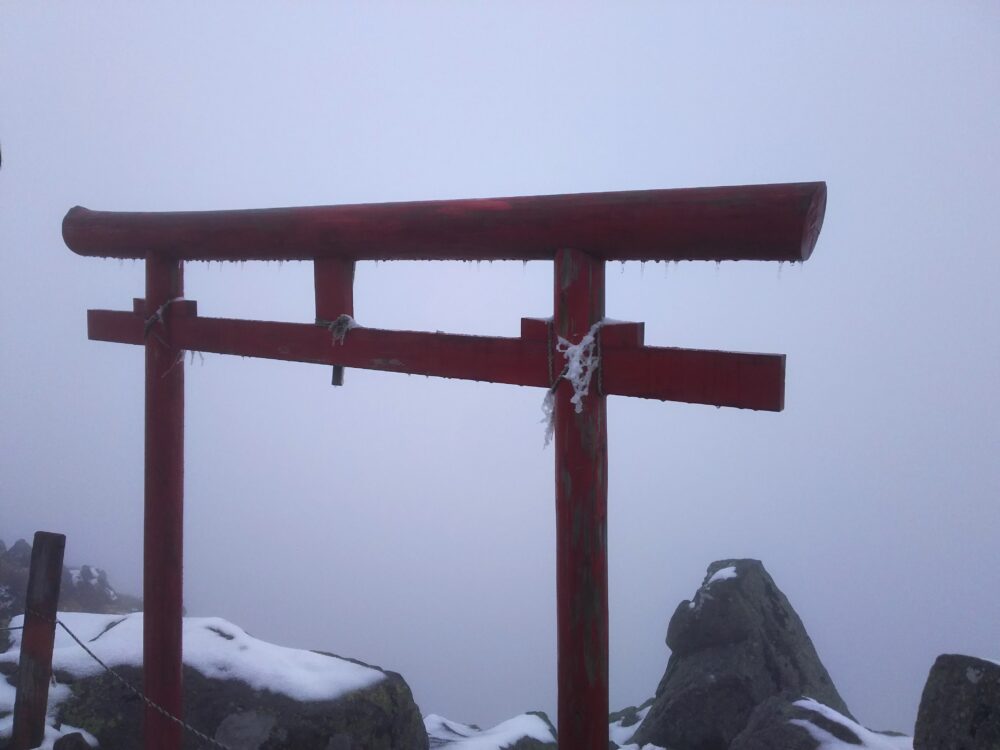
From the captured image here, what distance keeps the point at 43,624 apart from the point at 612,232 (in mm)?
3796

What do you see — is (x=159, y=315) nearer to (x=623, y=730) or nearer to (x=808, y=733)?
(x=808, y=733)

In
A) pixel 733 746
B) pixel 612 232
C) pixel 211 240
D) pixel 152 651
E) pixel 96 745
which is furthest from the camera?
pixel 733 746

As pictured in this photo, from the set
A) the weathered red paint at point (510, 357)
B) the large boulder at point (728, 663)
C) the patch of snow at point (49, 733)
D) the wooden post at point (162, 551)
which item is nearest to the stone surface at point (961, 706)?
the large boulder at point (728, 663)

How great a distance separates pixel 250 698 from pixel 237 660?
384mm

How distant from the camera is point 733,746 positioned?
568cm

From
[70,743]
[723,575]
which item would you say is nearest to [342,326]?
[70,743]

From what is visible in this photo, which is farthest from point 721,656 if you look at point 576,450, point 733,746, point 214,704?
point 576,450

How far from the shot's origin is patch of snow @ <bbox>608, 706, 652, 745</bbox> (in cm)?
805

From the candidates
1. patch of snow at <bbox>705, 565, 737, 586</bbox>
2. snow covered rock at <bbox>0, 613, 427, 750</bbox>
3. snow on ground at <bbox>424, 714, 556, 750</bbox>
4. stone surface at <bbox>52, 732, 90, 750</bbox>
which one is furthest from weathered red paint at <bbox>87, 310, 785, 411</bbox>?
patch of snow at <bbox>705, 565, 737, 586</bbox>

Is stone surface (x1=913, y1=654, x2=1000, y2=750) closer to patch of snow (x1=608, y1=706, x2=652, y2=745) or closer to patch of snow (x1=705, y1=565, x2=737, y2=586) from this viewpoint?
patch of snow (x1=608, y1=706, x2=652, y2=745)

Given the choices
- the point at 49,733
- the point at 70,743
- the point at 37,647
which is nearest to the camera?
the point at 70,743

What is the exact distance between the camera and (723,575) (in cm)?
873

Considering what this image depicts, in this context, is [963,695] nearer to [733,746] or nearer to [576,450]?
[733,746]

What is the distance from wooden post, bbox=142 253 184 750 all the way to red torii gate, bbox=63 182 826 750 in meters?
0.63
